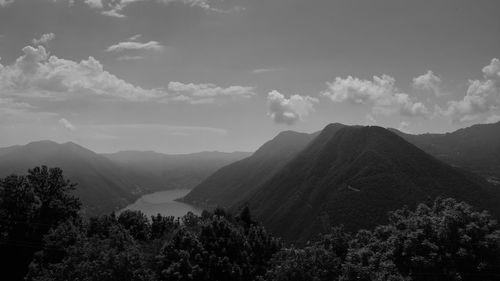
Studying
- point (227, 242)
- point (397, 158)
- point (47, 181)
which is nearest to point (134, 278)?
point (227, 242)

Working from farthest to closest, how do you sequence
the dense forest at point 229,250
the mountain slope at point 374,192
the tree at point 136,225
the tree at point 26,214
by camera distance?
1. the mountain slope at point 374,192
2. the tree at point 136,225
3. the tree at point 26,214
4. the dense forest at point 229,250

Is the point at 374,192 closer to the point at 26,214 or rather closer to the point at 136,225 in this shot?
the point at 136,225

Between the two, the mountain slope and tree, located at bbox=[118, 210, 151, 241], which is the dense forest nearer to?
tree, located at bbox=[118, 210, 151, 241]

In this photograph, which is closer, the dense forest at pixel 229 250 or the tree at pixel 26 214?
the dense forest at pixel 229 250

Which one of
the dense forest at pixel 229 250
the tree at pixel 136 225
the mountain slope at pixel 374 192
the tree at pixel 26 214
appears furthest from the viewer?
the mountain slope at pixel 374 192

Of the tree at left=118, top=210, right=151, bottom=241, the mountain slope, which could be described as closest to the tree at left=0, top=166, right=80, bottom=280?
the tree at left=118, top=210, right=151, bottom=241

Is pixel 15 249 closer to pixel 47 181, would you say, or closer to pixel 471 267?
pixel 47 181

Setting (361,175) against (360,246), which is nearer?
(360,246)

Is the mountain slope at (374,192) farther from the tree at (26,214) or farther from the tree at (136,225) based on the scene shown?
the tree at (26,214)

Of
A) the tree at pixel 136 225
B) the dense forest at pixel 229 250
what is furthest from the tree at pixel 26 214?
the tree at pixel 136 225
